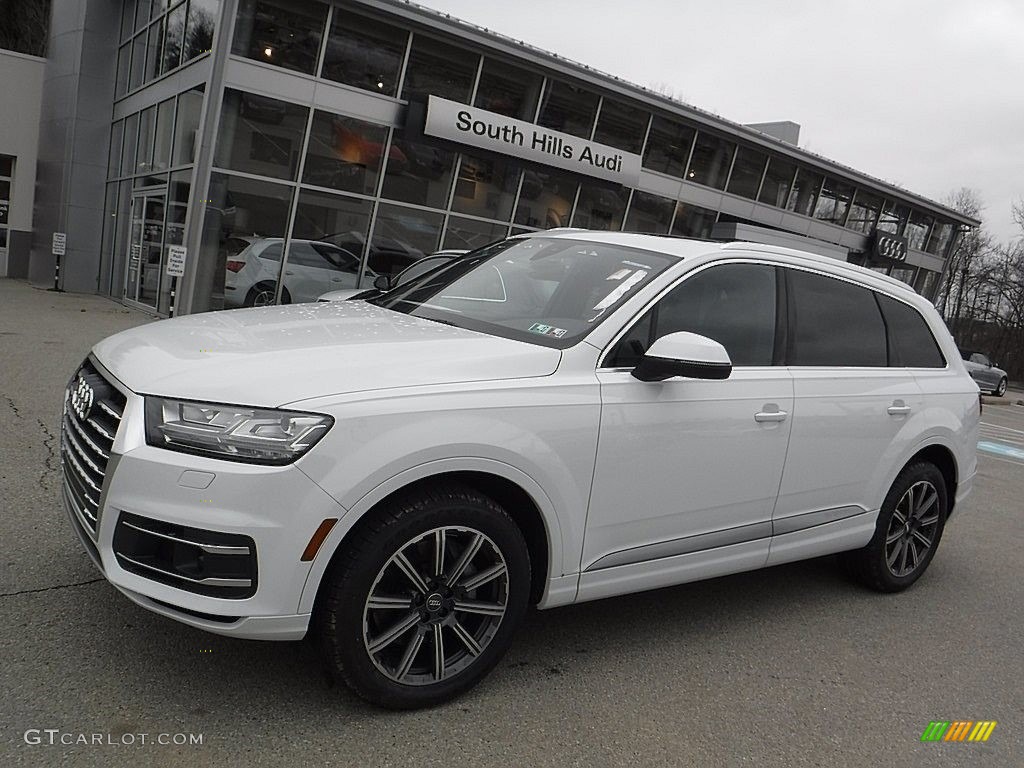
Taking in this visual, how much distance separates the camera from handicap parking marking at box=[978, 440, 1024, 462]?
11.5 metres

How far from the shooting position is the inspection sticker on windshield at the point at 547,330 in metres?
3.23

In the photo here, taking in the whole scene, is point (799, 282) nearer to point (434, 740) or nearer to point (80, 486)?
point (434, 740)

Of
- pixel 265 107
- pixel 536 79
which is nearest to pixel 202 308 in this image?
pixel 265 107

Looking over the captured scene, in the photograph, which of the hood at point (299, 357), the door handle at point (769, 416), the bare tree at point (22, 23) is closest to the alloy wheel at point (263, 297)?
the hood at point (299, 357)

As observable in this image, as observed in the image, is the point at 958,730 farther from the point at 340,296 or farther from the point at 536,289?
the point at 340,296

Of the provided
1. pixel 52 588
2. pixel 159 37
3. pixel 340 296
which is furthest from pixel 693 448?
pixel 159 37

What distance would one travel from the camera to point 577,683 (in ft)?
10.4

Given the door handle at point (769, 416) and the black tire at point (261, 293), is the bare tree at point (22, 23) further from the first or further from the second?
the door handle at point (769, 416)

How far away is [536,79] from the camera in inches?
676

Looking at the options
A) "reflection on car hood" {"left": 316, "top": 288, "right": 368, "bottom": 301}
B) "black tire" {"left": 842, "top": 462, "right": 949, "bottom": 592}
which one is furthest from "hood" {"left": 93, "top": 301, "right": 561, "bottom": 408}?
"black tire" {"left": 842, "top": 462, "right": 949, "bottom": 592}

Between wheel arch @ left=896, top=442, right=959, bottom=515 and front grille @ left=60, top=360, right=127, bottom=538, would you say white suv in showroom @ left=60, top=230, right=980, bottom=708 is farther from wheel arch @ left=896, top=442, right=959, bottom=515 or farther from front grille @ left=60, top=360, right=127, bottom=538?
wheel arch @ left=896, top=442, right=959, bottom=515

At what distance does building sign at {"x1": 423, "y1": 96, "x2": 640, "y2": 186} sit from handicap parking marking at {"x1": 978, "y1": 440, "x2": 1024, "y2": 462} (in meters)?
9.85

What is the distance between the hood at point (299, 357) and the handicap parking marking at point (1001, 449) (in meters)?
10.8

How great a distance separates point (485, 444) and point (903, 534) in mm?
3004
